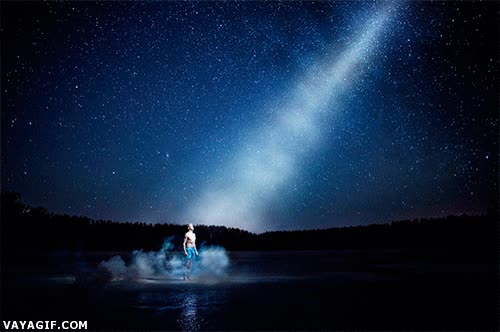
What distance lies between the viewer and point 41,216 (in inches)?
3100

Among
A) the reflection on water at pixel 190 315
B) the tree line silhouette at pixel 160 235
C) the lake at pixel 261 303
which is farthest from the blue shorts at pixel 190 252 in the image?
the tree line silhouette at pixel 160 235

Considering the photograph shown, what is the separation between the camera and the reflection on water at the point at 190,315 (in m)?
7.61

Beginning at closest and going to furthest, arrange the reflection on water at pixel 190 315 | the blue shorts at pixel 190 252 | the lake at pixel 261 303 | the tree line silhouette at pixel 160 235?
1. the reflection on water at pixel 190 315
2. the lake at pixel 261 303
3. the blue shorts at pixel 190 252
4. the tree line silhouette at pixel 160 235

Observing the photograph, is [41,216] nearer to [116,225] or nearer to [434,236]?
[116,225]

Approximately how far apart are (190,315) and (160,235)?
88.6m

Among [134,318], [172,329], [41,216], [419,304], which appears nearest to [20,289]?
[134,318]

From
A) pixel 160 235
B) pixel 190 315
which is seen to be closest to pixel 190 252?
pixel 190 315

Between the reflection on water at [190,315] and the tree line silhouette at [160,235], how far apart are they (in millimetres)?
52804

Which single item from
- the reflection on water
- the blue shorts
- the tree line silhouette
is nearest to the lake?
the reflection on water

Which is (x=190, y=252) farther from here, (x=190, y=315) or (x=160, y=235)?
(x=160, y=235)

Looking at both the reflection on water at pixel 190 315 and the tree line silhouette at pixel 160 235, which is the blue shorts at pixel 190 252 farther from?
the tree line silhouette at pixel 160 235

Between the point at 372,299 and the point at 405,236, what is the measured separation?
78.2 m

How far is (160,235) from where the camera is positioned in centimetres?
9444

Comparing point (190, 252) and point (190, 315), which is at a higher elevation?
point (190, 252)
